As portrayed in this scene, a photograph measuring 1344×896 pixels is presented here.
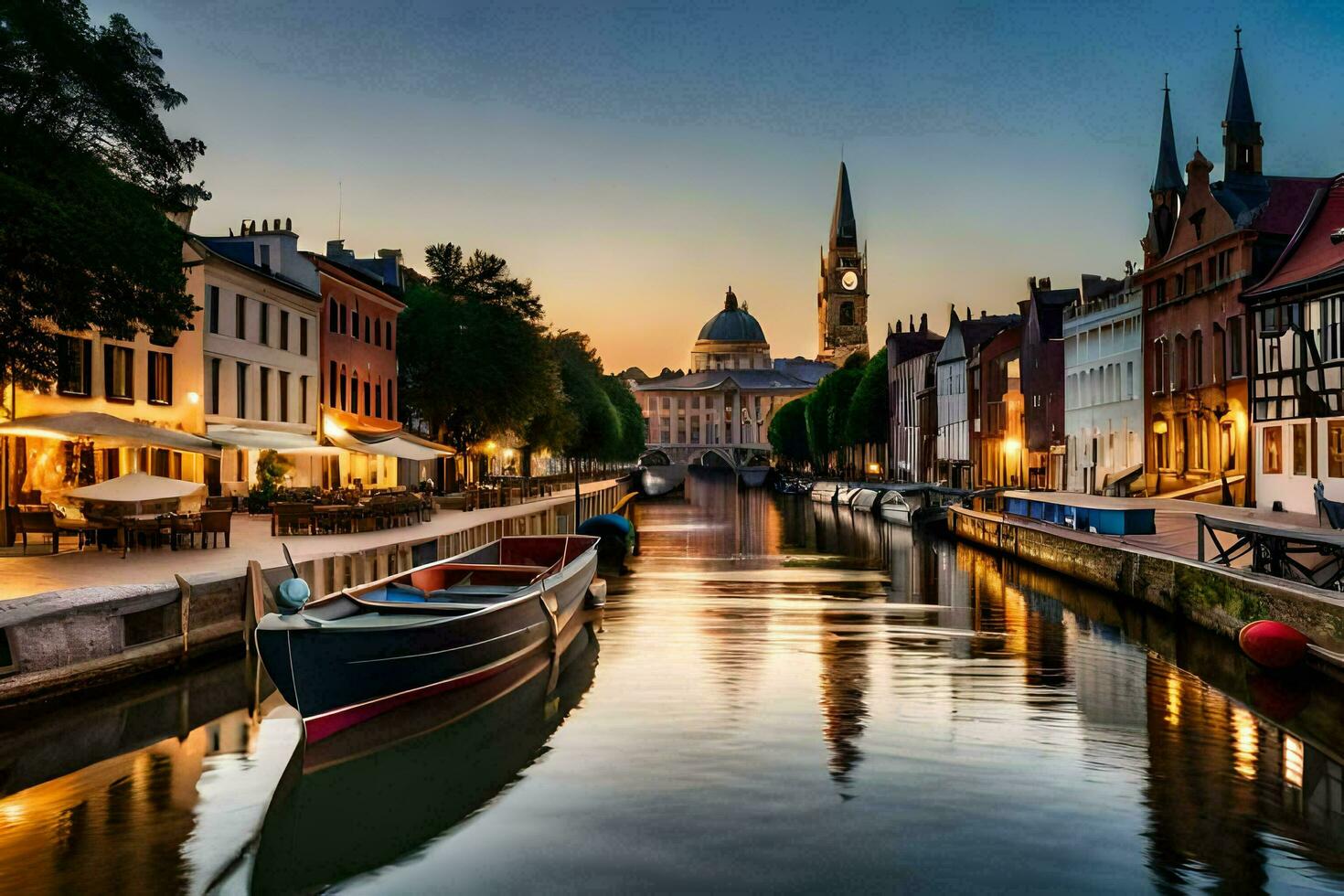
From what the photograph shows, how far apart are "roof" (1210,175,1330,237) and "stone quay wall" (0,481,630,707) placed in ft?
124

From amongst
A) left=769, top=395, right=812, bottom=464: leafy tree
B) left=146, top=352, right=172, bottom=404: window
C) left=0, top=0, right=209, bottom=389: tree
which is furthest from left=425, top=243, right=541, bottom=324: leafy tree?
left=769, top=395, right=812, bottom=464: leafy tree

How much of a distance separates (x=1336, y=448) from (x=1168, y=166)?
28.1 m

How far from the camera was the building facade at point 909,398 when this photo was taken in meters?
104

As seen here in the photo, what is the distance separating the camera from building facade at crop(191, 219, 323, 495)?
41.0 m

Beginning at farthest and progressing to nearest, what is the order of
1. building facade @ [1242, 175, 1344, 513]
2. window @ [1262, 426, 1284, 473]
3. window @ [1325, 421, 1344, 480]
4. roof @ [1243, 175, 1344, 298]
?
window @ [1262, 426, 1284, 473]
roof @ [1243, 175, 1344, 298]
building facade @ [1242, 175, 1344, 513]
window @ [1325, 421, 1344, 480]

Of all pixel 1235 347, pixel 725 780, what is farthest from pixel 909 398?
pixel 725 780

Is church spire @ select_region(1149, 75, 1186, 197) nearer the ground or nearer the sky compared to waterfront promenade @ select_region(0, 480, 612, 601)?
nearer the sky

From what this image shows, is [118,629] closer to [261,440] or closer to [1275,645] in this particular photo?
[1275,645]

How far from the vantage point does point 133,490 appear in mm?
26875

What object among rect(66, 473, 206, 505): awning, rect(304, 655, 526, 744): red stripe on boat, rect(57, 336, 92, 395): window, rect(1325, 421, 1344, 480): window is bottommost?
rect(304, 655, 526, 744): red stripe on boat

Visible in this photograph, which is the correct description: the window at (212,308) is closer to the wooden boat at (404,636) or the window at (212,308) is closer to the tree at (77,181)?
the tree at (77,181)

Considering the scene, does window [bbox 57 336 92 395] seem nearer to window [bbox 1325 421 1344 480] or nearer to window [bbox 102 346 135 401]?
window [bbox 102 346 135 401]

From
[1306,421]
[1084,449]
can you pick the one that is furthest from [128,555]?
[1084,449]

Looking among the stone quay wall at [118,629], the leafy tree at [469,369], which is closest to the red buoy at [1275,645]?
the stone quay wall at [118,629]
